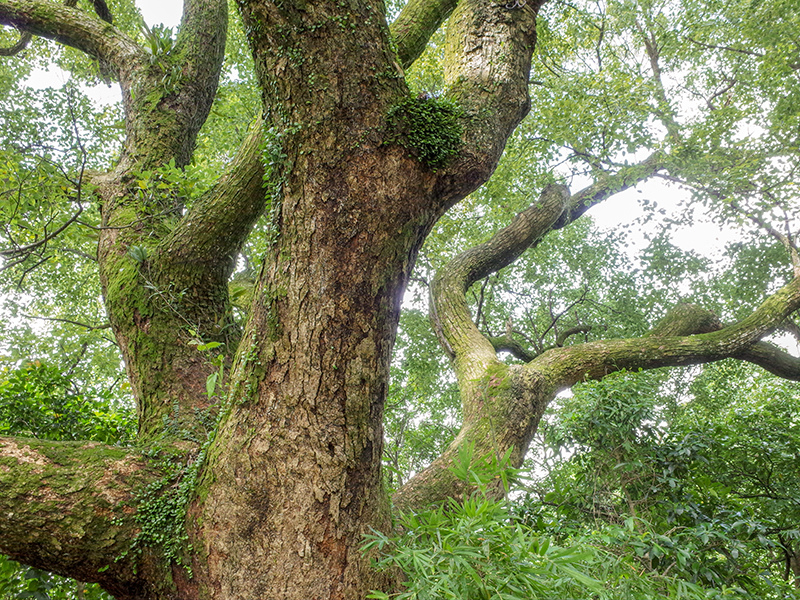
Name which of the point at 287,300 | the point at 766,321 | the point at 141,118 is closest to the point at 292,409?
the point at 287,300

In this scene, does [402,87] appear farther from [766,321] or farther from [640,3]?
[640,3]

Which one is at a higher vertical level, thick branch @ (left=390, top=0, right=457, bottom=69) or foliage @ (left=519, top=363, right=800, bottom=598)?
thick branch @ (left=390, top=0, right=457, bottom=69)

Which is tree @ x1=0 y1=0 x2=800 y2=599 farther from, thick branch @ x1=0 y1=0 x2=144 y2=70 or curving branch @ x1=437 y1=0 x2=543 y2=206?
thick branch @ x1=0 y1=0 x2=144 y2=70

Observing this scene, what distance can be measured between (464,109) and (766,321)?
17.1 ft

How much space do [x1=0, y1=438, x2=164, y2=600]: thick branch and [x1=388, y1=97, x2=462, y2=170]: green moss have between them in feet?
7.07

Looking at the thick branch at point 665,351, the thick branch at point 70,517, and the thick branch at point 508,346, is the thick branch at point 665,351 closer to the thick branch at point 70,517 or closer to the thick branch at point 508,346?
the thick branch at point 508,346

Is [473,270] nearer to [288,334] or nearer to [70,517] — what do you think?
[288,334]

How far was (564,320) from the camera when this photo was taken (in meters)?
9.86

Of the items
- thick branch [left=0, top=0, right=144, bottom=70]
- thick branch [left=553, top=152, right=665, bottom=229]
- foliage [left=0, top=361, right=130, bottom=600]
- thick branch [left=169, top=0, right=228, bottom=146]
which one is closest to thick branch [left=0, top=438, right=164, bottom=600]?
foliage [left=0, top=361, right=130, bottom=600]

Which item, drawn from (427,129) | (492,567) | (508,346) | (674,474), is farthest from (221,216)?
(508,346)

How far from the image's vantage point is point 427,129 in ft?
7.55

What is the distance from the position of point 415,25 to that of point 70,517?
12.9 feet

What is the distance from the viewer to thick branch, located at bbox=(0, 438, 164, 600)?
2068 mm

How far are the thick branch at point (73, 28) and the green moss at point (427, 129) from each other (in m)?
3.53
